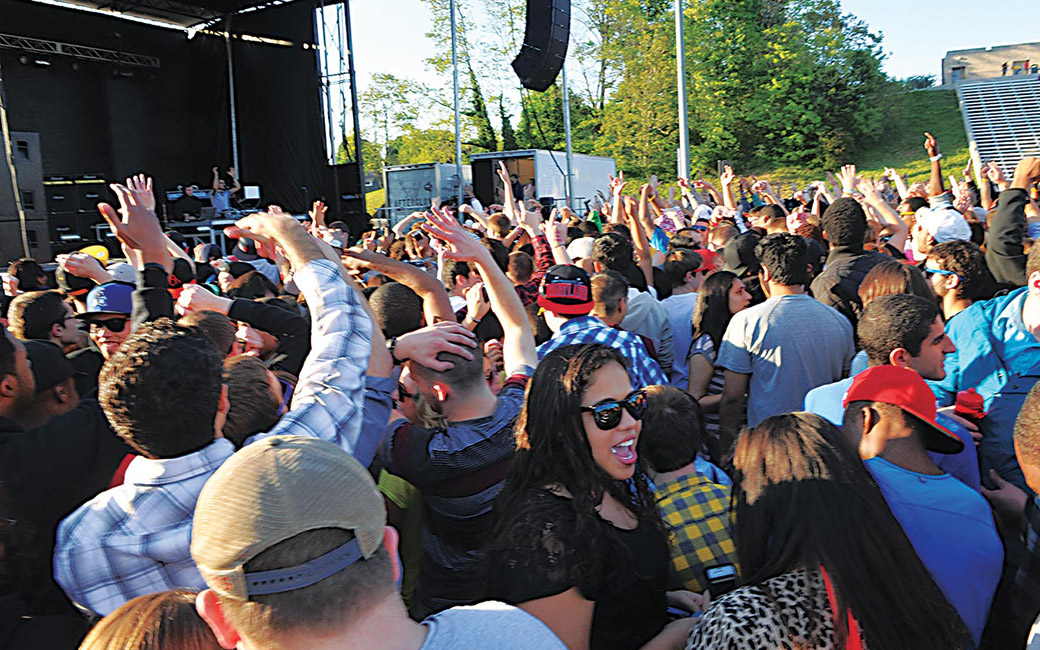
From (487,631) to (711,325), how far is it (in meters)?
3.22

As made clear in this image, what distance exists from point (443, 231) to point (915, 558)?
1.93 m

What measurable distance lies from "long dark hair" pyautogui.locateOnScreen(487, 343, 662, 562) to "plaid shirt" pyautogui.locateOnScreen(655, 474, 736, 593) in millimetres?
149

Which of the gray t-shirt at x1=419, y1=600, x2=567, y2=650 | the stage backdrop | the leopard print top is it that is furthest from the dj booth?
the gray t-shirt at x1=419, y1=600, x2=567, y2=650

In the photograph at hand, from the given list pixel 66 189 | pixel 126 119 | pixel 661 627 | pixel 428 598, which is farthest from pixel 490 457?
pixel 126 119

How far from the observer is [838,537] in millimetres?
1494

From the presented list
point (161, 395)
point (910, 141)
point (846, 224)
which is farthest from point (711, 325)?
point (910, 141)

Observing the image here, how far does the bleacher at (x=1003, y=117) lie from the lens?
31.4 meters

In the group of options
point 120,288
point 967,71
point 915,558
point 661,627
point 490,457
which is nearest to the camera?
point 915,558

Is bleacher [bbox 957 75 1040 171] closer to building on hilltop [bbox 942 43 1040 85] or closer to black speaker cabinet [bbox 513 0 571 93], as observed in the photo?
building on hilltop [bbox 942 43 1040 85]

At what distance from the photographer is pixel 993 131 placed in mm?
33812

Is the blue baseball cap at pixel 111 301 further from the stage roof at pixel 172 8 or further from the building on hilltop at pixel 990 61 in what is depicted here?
the building on hilltop at pixel 990 61

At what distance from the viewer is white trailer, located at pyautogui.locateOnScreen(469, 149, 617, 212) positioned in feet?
72.5

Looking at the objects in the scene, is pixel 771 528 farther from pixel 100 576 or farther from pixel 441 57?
pixel 441 57

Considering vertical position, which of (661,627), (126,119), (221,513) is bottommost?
(661,627)
